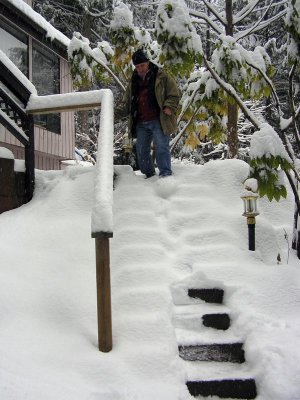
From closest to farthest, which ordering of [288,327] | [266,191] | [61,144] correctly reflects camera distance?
1. [288,327]
2. [266,191]
3. [61,144]

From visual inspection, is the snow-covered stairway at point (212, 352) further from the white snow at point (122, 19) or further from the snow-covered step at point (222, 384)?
the white snow at point (122, 19)

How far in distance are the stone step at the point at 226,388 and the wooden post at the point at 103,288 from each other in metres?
0.60

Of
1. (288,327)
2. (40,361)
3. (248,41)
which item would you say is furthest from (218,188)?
(248,41)

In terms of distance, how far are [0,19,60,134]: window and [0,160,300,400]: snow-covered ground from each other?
4.69 metres

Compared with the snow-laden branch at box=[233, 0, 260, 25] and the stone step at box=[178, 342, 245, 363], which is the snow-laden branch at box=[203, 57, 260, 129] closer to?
the stone step at box=[178, 342, 245, 363]

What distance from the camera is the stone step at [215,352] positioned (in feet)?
8.70

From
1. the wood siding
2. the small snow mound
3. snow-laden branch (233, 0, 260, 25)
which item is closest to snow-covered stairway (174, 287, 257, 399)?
the small snow mound

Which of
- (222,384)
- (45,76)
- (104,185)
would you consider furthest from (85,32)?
(222,384)

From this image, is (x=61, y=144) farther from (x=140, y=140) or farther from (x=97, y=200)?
(x=97, y=200)

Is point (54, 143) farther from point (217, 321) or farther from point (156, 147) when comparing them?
point (217, 321)

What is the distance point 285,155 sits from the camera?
316 cm

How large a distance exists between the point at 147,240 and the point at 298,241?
1.46 m

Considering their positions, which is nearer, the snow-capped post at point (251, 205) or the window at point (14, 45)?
the snow-capped post at point (251, 205)

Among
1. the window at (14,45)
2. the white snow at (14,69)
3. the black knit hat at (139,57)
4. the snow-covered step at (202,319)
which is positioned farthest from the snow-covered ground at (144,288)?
the window at (14,45)
